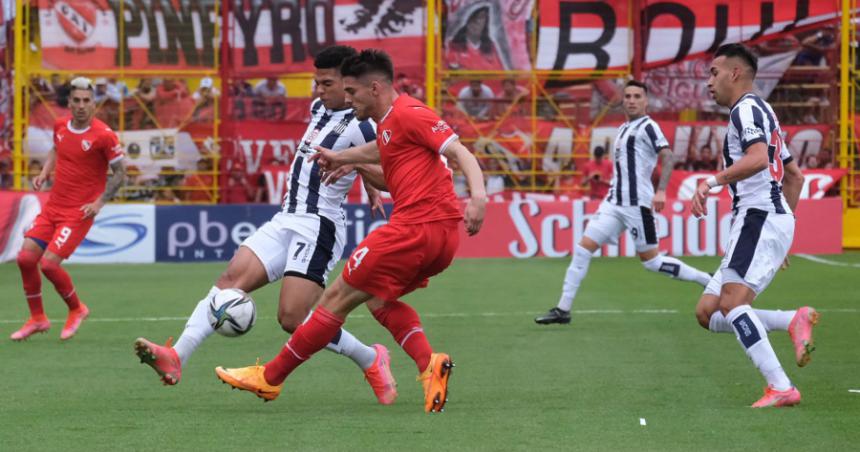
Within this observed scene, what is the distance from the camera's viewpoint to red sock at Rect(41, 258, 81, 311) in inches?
485

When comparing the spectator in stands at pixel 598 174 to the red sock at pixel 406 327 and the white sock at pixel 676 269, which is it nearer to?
the white sock at pixel 676 269

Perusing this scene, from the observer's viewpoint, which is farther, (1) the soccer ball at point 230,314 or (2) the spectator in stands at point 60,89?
(2) the spectator in stands at point 60,89

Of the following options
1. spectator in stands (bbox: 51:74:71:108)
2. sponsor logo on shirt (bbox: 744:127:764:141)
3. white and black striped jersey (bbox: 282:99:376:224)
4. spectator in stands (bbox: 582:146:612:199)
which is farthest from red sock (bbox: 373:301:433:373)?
spectator in stands (bbox: 51:74:71:108)

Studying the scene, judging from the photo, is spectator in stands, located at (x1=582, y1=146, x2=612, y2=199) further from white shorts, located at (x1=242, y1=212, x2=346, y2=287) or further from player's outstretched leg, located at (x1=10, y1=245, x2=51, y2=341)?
white shorts, located at (x1=242, y1=212, x2=346, y2=287)

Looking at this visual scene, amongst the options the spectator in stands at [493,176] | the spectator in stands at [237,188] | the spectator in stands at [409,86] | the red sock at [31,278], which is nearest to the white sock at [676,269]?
the red sock at [31,278]

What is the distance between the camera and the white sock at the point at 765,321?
8394 mm

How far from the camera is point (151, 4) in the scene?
27922 mm

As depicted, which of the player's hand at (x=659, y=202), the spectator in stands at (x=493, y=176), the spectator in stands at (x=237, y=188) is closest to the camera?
the player's hand at (x=659, y=202)

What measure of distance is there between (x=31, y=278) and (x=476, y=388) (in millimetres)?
5242

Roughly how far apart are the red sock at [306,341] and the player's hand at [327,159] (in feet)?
2.65

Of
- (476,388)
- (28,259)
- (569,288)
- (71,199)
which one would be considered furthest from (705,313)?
(28,259)

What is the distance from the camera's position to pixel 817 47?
28.8 metres

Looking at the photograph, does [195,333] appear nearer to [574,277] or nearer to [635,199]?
[574,277]

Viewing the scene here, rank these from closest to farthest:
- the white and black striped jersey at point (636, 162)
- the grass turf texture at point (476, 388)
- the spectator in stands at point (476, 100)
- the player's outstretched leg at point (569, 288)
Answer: the grass turf texture at point (476, 388), the player's outstretched leg at point (569, 288), the white and black striped jersey at point (636, 162), the spectator in stands at point (476, 100)
